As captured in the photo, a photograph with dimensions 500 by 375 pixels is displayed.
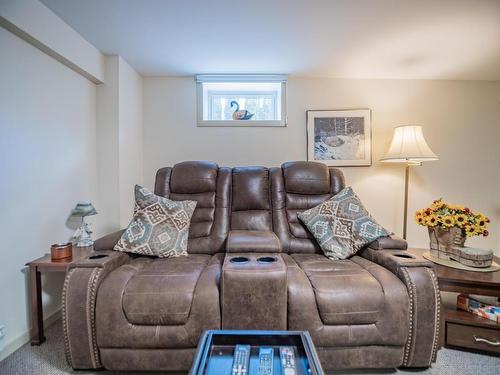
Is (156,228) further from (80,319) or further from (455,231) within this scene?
(455,231)

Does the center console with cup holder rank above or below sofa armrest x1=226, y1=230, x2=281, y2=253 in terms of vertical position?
below

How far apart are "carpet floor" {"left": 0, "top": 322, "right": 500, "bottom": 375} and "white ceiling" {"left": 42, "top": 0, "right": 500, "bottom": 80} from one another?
222 cm

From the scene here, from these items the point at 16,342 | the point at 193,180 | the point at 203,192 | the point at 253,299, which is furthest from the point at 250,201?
the point at 16,342

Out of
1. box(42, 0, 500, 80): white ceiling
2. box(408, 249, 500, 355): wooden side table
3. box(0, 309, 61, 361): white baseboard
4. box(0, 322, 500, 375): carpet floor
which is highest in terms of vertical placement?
box(42, 0, 500, 80): white ceiling

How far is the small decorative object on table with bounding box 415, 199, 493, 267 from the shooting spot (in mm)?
1651

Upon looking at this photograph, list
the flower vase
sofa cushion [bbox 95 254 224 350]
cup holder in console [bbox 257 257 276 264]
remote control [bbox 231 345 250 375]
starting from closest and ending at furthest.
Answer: remote control [bbox 231 345 250 375]
sofa cushion [bbox 95 254 224 350]
cup holder in console [bbox 257 257 276 264]
the flower vase

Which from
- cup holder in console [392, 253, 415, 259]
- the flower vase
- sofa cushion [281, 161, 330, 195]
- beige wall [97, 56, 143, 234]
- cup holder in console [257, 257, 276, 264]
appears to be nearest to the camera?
cup holder in console [257, 257, 276, 264]

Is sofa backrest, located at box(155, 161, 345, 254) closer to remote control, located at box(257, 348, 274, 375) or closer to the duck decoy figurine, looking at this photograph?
the duck decoy figurine

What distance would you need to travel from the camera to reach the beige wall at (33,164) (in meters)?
1.49

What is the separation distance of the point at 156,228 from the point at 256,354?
1120mm

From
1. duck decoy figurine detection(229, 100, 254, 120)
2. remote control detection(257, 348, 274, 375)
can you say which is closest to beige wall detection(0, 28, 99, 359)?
duck decoy figurine detection(229, 100, 254, 120)

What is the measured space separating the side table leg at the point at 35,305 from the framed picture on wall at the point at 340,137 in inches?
101

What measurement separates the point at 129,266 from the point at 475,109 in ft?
12.4

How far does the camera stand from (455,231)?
176 cm
